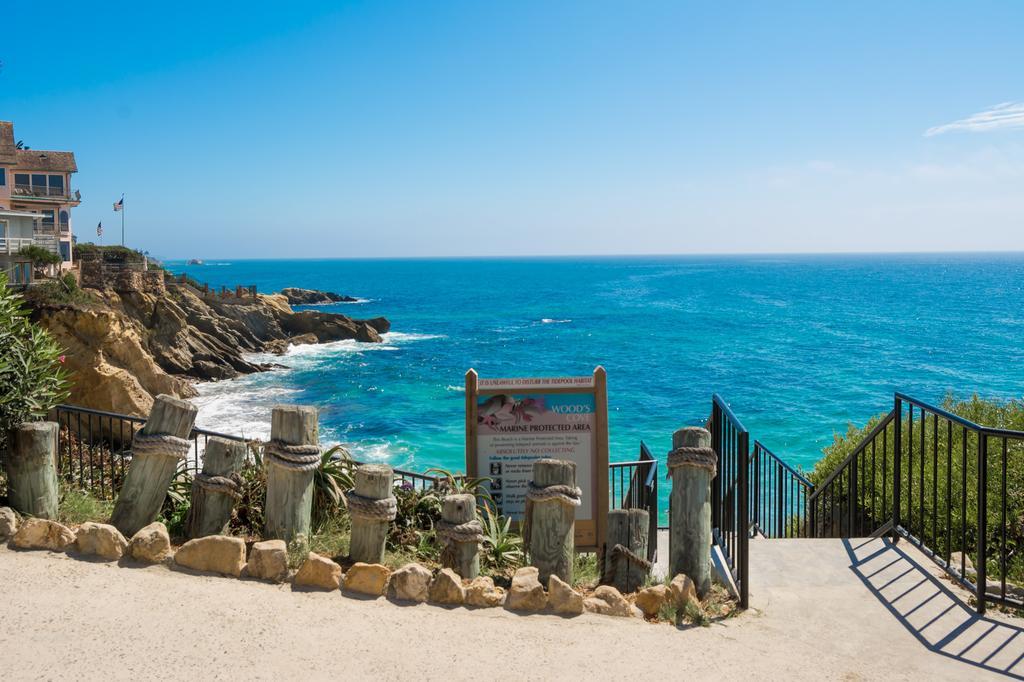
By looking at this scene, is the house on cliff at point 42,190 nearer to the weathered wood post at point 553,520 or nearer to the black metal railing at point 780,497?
the black metal railing at point 780,497

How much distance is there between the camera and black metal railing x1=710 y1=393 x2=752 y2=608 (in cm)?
602

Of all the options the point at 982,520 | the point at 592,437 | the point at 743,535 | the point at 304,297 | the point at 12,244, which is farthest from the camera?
the point at 304,297

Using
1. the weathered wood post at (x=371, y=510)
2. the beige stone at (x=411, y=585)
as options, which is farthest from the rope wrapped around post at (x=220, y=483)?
the beige stone at (x=411, y=585)

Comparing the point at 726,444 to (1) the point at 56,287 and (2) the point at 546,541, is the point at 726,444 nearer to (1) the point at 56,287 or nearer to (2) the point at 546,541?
(2) the point at 546,541

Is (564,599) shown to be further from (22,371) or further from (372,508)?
(22,371)

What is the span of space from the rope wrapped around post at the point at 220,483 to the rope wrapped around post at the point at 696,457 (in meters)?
3.54

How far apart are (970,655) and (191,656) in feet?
16.5

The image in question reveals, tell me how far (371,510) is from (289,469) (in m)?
0.81

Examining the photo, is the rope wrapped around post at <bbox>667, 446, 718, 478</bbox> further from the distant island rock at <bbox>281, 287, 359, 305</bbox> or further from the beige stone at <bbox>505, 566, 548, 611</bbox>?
the distant island rock at <bbox>281, 287, 359, 305</bbox>

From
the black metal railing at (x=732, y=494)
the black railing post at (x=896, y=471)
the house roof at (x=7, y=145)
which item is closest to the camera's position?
the black metal railing at (x=732, y=494)

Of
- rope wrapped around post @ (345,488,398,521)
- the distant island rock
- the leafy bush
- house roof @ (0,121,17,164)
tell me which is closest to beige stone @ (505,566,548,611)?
rope wrapped around post @ (345,488,398,521)

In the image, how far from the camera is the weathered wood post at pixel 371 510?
6.24 m

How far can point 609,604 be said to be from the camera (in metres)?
6.00

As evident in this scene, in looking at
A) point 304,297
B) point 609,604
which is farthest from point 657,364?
point 304,297
